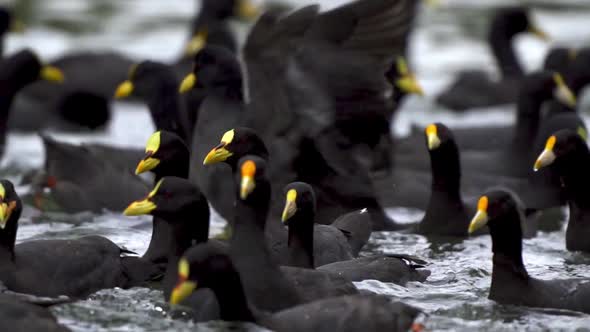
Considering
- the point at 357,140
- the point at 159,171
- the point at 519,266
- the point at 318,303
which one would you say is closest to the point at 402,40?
the point at 357,140

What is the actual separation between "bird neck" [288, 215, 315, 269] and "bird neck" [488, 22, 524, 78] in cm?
999

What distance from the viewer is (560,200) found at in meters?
11.9

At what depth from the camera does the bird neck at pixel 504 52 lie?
18156 millimetres

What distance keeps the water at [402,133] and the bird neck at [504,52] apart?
0.75 m

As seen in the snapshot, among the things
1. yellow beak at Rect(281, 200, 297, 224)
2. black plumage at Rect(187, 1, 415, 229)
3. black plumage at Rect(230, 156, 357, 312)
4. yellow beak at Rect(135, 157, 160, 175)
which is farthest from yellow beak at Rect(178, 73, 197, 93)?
black plumage at Rect(230, 156, 357, 312)

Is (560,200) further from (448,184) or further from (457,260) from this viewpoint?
(457,260)

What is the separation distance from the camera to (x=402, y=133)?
16703mm

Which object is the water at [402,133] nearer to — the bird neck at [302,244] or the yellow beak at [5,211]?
the bird neck at [302,244]

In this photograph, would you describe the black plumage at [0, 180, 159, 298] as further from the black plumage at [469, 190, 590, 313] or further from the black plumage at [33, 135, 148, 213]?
the black plumage at [33, 135, 148, 213]

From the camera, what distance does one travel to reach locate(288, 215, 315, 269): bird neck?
8.48 meters

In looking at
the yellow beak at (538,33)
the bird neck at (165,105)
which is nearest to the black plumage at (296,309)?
the bird neck at (165,105)

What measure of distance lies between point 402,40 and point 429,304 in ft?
10.1

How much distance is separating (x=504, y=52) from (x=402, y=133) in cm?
226

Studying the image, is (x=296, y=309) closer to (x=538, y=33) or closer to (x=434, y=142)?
(x=434, y=142)
